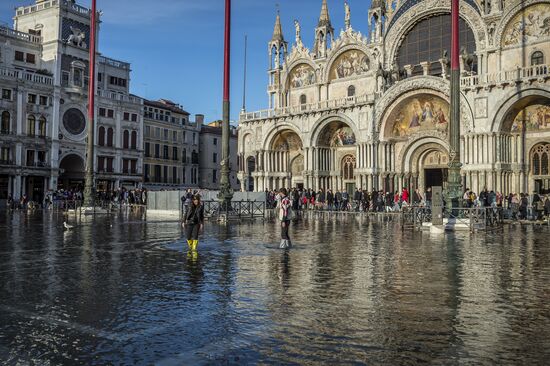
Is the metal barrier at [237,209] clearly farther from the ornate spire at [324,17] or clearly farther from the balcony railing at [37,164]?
the balcony railing at [37,164]

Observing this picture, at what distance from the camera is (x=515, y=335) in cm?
620

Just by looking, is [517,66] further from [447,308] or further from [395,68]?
[447,308]

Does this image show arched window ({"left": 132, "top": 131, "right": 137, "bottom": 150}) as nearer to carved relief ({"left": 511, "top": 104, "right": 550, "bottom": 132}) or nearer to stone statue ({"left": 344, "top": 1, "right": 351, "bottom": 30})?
stone statue ({"left": 344, "top": 1, "right": 351, "bottom": 30})

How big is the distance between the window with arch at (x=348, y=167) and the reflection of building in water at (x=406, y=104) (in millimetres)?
89

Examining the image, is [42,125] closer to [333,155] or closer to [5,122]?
[5,122]

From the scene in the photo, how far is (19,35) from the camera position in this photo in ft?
170

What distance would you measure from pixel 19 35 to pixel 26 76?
5.12 metres

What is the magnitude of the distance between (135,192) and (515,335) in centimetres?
4441

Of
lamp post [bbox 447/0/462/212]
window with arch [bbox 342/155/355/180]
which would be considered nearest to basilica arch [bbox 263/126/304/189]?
window with arch [bbox 342/155/355/180]

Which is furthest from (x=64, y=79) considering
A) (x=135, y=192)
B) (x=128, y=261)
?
(x=128, y=261)

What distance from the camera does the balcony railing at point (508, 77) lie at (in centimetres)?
3115

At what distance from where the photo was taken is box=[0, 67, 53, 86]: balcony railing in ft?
158

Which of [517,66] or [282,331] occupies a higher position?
[517,66]

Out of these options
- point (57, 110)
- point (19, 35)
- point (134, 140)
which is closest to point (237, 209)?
point (57, 110)
